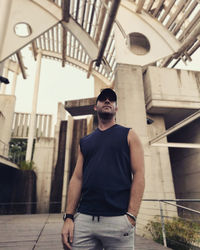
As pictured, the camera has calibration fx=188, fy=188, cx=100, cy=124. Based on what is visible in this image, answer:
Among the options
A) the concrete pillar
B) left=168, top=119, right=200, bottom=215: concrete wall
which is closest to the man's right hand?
left=168, top=119, right=200, bottom=215: concrete wall

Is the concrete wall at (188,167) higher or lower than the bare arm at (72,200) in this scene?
higher

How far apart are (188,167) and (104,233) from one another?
8916 mm

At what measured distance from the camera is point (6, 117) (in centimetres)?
1533

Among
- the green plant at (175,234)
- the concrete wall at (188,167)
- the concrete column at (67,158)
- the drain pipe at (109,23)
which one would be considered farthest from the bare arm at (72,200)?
the concrete column at (67,158)

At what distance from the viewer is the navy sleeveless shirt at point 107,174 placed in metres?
1.12

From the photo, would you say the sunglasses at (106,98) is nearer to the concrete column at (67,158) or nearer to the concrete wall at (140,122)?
the concrete wall at (140,122)

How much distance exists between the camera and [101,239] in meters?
1.09

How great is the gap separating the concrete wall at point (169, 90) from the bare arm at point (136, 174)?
261 inches

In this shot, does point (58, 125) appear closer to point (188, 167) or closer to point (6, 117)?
point (6, 117)

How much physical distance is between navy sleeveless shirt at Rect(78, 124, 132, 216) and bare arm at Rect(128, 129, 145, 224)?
34 mm

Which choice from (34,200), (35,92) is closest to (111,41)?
(35,92)

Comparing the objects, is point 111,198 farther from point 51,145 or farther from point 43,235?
point 51,145

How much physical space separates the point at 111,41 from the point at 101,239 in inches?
648

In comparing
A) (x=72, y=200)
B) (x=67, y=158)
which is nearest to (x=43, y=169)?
(x=67, y=158)
